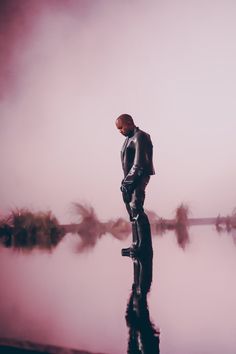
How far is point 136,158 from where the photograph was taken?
195 cm

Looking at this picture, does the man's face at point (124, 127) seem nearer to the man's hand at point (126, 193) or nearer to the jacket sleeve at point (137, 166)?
the jacket sleeve at point (137, 166)

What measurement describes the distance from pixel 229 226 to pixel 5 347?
225 inches

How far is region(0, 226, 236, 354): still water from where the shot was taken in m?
0.83

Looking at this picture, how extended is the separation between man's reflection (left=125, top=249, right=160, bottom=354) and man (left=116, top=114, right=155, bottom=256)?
279mm

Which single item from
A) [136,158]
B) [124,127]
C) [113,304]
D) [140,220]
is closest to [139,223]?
[140,220]

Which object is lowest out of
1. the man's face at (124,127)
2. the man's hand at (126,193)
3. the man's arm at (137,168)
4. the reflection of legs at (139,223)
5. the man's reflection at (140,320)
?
the man's reflection at (140,320)

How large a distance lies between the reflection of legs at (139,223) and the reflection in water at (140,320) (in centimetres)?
22

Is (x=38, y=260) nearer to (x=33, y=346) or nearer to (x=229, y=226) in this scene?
(x=33, y=346)

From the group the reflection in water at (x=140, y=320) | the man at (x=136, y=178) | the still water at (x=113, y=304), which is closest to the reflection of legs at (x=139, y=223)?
the man at (x=136, y=178)

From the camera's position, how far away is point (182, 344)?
0.79m

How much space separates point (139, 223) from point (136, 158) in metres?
0.28

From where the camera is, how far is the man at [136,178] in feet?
6.35

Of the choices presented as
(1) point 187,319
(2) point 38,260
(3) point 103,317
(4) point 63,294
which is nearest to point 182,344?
(1) point 187,319

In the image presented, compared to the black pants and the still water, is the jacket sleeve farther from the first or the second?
the still water
